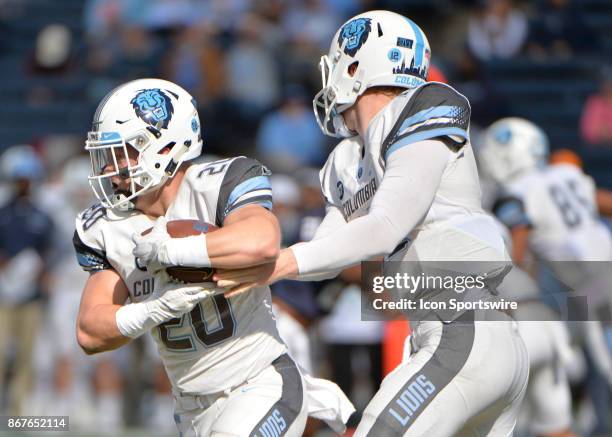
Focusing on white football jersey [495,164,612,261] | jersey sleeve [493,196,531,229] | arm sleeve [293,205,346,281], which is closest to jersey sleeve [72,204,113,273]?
arm sleeve [293,205,346,281]

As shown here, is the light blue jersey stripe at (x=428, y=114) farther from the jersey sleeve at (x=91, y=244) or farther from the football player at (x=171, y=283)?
the jersey sleeve at (x=91, y=244)

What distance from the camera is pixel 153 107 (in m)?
4.02

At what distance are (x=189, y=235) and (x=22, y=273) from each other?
6.21m

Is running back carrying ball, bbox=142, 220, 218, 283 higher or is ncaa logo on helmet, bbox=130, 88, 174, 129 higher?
ncaa logo on helmet, bbox=130, 88, 174, 129

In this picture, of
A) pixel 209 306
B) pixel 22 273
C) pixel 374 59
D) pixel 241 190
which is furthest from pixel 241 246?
pixel 22 273

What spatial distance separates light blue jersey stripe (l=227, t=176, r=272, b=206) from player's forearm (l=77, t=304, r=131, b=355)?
530 millimetres

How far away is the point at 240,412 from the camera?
3.86 meters

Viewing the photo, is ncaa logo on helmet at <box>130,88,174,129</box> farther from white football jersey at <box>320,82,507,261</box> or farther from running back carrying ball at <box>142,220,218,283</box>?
white football jersey at <box>320,82,507,261</box>

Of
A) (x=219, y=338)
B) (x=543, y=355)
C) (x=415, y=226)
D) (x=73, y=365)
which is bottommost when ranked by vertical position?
(x=73, y=365)

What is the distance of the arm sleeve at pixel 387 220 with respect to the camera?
3.63m

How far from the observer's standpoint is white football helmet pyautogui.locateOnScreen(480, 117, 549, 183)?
7.89 meters

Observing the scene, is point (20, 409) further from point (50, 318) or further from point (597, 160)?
point (597, 160)

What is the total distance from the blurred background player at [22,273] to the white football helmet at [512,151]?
3.76 m

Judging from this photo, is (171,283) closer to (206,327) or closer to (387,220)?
(206,327)
